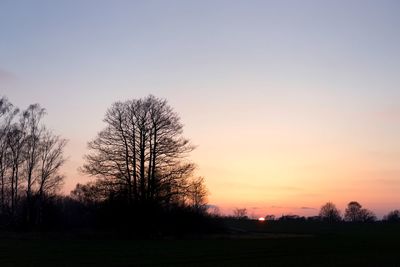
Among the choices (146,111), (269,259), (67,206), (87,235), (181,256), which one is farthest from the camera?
(67,206)

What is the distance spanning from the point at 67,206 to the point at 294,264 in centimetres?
5325

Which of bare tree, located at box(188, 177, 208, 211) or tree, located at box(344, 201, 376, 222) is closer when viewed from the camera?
bare tree, located at box(188, 177, 208, 211)

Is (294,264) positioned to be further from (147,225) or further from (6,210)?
(6,210)

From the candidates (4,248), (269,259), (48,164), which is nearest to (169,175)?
(48,164)

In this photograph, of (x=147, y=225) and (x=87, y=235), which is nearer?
(x=87, y=235)

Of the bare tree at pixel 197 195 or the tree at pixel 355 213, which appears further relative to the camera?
the tree at pixel 355 213

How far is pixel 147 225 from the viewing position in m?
55.1

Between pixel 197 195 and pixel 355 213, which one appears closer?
pixel 197 195

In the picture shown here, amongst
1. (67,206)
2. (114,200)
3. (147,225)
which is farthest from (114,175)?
(67,206)

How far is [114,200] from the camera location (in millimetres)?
56000

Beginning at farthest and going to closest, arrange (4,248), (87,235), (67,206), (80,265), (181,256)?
(67,206), (87,235), (4,248), (181,256), (80,265)

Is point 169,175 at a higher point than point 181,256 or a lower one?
higher

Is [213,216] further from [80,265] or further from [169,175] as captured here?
[80,265]

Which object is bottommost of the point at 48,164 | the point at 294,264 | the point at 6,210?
the point at 294,264
